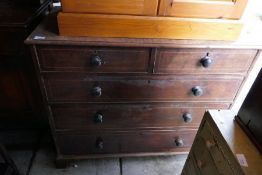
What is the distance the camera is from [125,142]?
1.43 metres

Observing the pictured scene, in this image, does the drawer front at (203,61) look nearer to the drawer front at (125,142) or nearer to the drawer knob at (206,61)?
the drawer knob at (206,61)

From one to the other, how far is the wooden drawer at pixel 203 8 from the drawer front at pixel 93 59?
20 cm

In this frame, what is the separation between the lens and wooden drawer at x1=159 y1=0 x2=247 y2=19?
38.0 inches

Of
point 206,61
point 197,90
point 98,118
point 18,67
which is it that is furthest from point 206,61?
point 18,67

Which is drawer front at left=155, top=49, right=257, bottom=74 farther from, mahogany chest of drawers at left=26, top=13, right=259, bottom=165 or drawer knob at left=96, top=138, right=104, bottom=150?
drawer knob at left=96, top=138, right=104, bottom=150

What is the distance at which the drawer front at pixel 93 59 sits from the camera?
0.99 m

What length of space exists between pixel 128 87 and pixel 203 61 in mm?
382

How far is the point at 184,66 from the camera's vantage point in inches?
42.9

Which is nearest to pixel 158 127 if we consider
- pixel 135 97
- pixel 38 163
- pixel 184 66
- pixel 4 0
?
pixel 135 97

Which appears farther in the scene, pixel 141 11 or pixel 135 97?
pixel 135 97

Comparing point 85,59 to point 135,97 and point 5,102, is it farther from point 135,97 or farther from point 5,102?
point 5,102

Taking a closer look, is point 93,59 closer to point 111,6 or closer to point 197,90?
point 111,6

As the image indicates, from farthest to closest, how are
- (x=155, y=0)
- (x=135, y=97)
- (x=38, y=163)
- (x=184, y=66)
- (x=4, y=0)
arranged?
1. (x=38, y=163)
2. (x=4, y=0)
3. (x=135, y=97)
4. (x=184, y=66)
5. (x=155, y=0)

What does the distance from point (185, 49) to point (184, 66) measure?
9 cm
